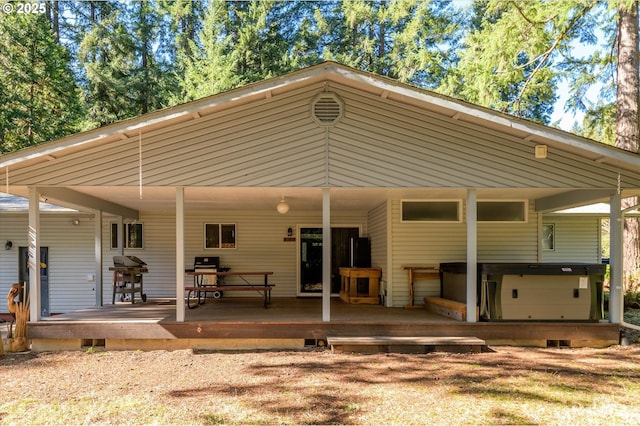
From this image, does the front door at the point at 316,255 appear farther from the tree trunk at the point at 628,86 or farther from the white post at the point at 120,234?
the tree trunk at the point at 628,86

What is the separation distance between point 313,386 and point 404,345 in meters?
2.06

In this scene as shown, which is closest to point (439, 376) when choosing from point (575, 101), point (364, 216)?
point (364, 216)

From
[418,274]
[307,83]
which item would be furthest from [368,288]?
[307,83]

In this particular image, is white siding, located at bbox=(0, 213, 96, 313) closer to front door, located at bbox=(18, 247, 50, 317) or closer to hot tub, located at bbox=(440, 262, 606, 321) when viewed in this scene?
front door, located at bbox=(18, 247, 50, 317)

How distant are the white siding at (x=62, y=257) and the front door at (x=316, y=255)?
197 inches

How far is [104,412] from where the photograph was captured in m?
4.37

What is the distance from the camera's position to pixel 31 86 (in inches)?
675

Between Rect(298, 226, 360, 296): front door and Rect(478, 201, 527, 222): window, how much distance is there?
10.4ft

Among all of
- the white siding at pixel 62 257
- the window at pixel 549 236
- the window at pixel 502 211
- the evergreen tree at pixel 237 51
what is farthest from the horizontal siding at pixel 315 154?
the evergreen tree at pixel 237 51

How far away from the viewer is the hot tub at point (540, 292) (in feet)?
23.9

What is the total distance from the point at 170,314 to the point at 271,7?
16.0 meters

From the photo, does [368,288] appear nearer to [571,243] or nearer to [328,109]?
[328,109]

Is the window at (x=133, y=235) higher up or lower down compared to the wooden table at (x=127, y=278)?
higher up

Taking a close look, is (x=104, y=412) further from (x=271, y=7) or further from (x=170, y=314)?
(x=271, y=7)
